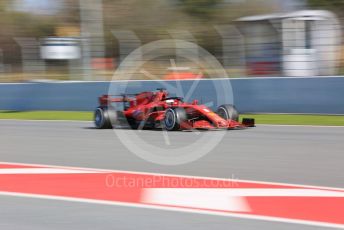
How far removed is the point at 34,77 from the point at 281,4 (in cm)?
1931

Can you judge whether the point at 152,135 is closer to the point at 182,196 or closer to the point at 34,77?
the point at 182,196

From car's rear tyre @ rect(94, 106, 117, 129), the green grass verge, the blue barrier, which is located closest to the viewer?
car's rear tyre @ rect(94, 106, 117, 129)

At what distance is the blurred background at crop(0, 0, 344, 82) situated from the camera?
17156 millimetres

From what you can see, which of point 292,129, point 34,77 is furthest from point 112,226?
point 34,77

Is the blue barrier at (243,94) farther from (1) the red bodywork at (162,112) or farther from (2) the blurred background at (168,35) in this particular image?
(1) the red bodywork at (162,112)

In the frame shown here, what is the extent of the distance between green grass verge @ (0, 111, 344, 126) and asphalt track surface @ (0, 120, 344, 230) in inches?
47.8

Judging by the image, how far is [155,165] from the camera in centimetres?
811

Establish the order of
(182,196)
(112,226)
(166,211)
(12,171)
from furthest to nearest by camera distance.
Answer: (12,171)
(182,196)
(166,211)
(112,226)

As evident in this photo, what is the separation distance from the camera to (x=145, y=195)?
6070 millimetres

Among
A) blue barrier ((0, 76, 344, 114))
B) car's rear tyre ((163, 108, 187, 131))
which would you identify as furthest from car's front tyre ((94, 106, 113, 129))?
blue barrier ((0, 76, 344, 114))

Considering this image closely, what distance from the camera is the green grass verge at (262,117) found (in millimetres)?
13828

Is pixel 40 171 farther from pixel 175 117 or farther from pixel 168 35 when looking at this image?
pixel 168 35

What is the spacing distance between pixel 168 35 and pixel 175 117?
22.3m

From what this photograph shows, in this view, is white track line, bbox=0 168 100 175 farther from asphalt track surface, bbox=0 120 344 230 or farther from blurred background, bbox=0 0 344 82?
blurred background, bbox=0 0 344 82
